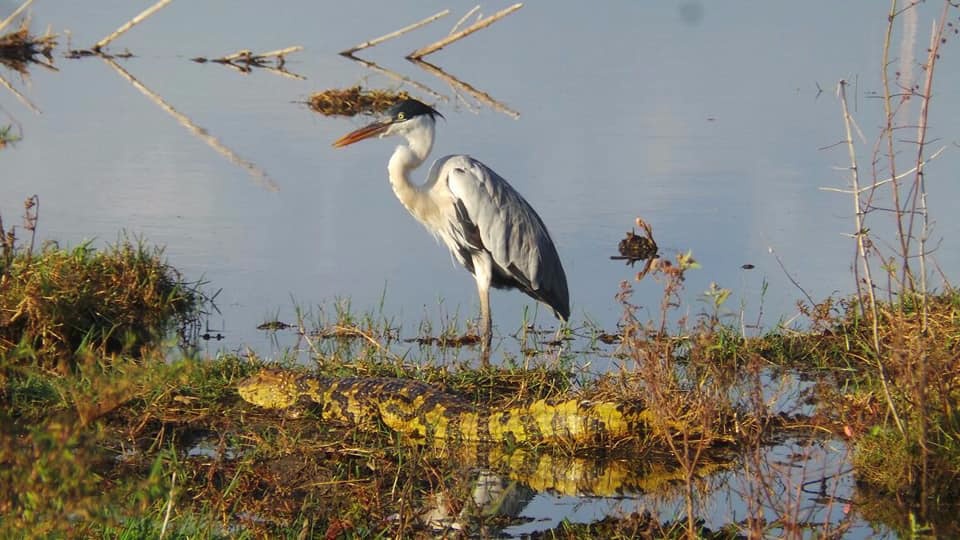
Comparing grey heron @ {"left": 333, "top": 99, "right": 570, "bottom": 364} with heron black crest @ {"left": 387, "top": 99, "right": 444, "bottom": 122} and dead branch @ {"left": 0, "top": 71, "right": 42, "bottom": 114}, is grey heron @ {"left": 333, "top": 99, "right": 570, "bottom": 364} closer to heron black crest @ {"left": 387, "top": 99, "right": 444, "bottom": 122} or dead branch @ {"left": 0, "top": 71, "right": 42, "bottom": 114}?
heron black crest @ {"left": 387, "top": 99, "right": 444, "bottom": 122}

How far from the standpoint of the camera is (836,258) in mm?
9875

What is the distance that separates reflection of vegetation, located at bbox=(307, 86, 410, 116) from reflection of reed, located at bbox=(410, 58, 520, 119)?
103 cm

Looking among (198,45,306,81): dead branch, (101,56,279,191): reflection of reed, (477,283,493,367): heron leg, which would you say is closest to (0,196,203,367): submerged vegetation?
(477,283,493,367): heron leg

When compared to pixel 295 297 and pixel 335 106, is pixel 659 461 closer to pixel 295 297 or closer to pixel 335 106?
pixel 295 297

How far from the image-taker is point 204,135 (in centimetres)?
1345

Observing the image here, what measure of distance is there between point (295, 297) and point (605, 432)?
3.03 m

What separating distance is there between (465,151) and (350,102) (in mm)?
2682

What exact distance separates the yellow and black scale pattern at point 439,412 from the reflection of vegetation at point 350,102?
340 inches

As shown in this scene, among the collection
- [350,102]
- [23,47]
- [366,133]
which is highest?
[23,47]

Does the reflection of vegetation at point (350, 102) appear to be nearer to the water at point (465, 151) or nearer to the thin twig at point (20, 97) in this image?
the water at point (465, 151)

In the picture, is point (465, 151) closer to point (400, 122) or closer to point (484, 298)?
point (400, 122)

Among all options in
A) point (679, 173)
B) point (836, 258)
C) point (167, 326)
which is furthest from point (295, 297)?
point (679, 173)

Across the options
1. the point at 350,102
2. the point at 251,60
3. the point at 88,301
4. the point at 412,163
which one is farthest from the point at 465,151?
the point at 251,60

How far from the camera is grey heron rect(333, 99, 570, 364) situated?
8680 mm
